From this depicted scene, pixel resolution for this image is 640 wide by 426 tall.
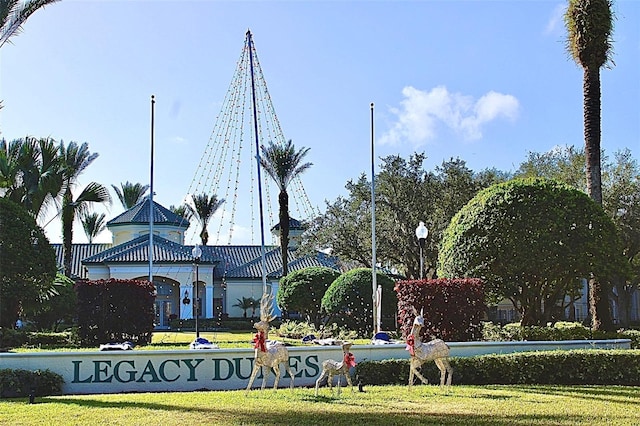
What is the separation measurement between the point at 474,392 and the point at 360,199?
82.6ft

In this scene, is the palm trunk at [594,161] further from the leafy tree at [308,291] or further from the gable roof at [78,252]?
the gable roof at [78,252]

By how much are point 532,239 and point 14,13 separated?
14.3m

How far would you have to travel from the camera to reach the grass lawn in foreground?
1048 centimetres

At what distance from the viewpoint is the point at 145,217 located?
54219mm

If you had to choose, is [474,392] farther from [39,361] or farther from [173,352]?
[39,361]

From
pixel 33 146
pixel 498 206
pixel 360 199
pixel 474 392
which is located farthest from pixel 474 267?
pixel 33 146

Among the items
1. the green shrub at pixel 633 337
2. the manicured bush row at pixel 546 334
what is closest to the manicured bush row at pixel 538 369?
the manicured bush row at pixel 546 334

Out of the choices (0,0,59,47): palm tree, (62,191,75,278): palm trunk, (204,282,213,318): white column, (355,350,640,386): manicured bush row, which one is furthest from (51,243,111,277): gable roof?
(355,350,640,386): manicured bush row

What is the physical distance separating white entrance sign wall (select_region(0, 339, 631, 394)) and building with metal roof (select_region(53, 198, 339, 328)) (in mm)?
28017

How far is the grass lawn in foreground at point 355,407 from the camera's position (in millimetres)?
10477

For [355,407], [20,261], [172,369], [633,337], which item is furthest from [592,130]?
[20,261]

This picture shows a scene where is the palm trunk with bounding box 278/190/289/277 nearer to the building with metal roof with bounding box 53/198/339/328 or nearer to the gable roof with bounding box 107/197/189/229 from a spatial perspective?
the building with metal roof with bounding box 53/198/339/328

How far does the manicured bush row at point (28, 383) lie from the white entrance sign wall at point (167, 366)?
31 cm

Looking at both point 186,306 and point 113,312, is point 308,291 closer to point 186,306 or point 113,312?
point 113,312
